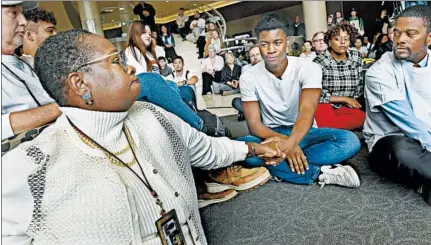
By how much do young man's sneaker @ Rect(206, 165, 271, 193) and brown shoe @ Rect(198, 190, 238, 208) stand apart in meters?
0.03

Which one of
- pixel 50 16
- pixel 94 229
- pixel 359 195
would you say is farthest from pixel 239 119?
pixel 94 229

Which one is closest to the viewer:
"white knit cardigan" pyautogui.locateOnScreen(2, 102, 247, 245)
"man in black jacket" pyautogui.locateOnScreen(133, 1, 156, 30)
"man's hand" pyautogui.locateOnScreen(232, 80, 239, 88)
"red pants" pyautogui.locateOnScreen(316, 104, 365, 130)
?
"white knit cardigan" pyautogui.locateOnScreen(2, 102, 247, 245)

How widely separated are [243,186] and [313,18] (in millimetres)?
2137

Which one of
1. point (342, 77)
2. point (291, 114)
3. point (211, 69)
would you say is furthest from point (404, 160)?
point (211, 69)

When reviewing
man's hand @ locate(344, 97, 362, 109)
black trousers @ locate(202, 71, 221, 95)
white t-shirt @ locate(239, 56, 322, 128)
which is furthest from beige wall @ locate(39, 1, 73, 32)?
black trousers @ locate(202, 71, 221, 95)

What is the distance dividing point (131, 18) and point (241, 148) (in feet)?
3.22

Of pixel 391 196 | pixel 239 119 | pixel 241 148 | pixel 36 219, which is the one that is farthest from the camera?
pixel 239 119

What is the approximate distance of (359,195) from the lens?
1458 mm

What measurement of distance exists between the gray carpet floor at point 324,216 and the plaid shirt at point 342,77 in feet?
2.46

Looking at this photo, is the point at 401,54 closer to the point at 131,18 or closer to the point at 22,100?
the point at 131,18

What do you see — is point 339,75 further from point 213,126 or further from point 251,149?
point 251,149

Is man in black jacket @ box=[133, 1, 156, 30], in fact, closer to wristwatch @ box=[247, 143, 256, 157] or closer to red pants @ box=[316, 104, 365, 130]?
wristwatch @ box=[247, 143, 256, 157]

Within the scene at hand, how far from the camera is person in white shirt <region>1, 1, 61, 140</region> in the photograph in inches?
29.5

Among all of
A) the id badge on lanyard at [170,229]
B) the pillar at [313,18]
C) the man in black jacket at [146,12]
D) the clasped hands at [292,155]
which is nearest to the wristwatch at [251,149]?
the clasped hands at [292,155]
